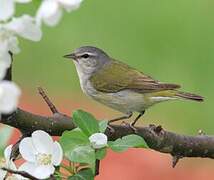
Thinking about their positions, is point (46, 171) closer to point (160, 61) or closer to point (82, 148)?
point (82, 148)

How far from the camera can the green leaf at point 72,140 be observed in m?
1.23

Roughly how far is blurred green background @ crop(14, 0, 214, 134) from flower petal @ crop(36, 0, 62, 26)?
6.61 m

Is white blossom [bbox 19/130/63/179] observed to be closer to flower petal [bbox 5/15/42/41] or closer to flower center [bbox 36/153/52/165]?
flower center [bbox 36/153/52/165]

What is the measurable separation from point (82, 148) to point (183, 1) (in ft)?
26.4

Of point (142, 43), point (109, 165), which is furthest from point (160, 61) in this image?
point (109, 165)

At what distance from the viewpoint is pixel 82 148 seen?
1.24m

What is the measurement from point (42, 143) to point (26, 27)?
0.27m

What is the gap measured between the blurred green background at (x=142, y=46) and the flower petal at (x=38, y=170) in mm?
6374

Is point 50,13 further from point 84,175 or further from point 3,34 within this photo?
point 84,175

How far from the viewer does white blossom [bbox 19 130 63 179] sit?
120cm

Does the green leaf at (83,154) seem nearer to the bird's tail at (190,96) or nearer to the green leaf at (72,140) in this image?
the green leaf at (72,140)

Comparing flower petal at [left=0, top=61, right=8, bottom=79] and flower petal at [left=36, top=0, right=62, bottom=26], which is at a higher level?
flower petal at [left=36, top=0, right=62, bottom=26]

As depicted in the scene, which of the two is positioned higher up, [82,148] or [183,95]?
[82,148]

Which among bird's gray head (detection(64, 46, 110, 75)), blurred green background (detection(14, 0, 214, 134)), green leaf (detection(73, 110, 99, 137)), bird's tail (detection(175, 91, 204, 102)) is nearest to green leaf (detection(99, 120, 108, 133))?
green leaf (detection(73, 110, 99, 137))
